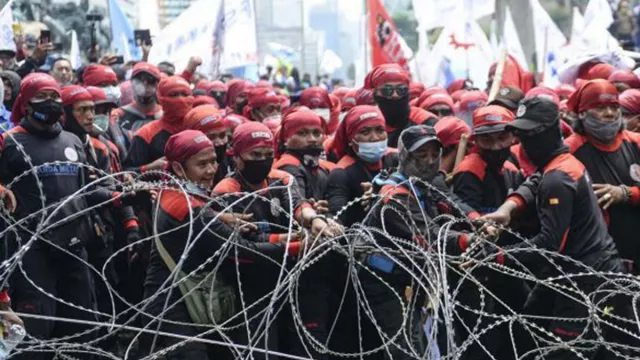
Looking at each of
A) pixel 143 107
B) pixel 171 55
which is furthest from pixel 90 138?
pixel 171 55

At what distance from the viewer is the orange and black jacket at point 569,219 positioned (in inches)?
280

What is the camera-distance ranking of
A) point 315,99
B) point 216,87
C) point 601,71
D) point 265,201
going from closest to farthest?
point 265,201 → point 601,71 → point 315,99 → point 216,87

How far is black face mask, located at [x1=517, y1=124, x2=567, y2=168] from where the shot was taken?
729 cm

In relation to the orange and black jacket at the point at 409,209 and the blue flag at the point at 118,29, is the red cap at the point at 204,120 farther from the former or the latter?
the blue flag at the point at 118,29

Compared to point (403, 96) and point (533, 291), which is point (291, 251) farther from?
point (403, 96)

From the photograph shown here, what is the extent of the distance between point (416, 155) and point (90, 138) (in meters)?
2.92

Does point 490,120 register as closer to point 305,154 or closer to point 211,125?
point 305,154

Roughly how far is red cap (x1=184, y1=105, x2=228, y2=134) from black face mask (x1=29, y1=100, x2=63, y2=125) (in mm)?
1044

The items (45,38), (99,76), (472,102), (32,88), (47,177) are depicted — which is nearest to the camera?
(47,177)

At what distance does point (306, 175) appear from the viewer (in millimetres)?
8305

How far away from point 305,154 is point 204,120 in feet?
2.98

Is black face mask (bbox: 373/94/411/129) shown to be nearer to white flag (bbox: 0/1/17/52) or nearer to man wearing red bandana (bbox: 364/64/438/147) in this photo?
man wearing red bandana (bbox: 364/64/438/147)

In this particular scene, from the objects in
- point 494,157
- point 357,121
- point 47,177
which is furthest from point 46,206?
point 494,157

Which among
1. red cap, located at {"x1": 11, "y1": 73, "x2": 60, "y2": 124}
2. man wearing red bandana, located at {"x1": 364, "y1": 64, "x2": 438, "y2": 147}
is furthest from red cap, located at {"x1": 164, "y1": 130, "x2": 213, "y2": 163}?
man wearing red bandana, located at {"x1": 364, "y1": 64, "x2": 438, "y2": 147}
